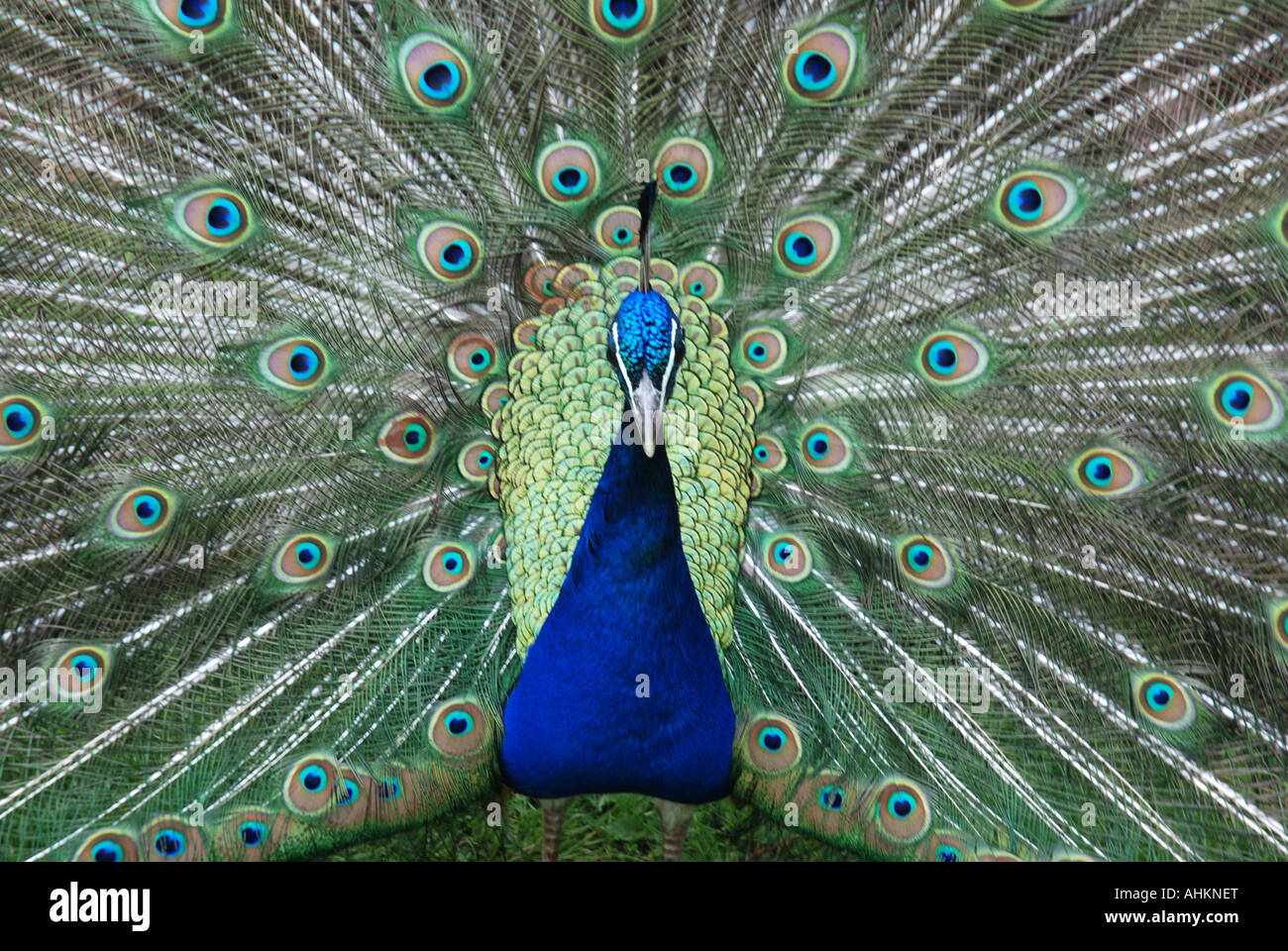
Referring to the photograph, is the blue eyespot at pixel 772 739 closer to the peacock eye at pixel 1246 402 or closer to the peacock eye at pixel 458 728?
the peacock eye at pixel 458 728

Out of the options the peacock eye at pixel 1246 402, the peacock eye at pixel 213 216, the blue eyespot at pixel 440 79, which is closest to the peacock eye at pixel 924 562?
the peacock eye at pixel 1246 402

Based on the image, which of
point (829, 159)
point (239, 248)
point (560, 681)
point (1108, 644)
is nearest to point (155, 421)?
point (239, 248)

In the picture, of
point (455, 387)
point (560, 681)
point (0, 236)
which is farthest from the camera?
point (455, 387)

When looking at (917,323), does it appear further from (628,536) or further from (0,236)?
(0,236)

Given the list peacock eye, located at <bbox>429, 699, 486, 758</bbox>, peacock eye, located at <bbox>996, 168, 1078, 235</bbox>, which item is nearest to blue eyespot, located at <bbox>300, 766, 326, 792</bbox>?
peacock eye, located at <bbox>429, 699, 486, 758</bbox>

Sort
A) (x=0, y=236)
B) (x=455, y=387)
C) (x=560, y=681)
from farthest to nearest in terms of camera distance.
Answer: (x=455, y=387) → (x=560, y=681) → (x=0, y=236)

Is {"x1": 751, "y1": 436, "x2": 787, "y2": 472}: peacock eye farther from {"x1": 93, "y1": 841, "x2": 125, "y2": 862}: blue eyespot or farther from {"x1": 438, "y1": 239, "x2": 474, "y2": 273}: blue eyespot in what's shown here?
{"x1": 93, "y1": 841, "x2": 125, "y2": 862}: blue eyespot

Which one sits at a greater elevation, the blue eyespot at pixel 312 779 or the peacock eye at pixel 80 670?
the peacock eye at pixel 80 670
